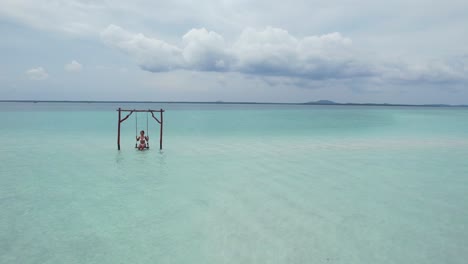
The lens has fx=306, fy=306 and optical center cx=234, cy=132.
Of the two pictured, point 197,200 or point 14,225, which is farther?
point 197,200

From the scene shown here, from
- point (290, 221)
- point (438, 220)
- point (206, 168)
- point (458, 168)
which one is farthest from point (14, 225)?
point (458, 168)

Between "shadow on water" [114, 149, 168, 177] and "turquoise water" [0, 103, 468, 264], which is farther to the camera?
"shadow on water" [114, 149, 168, 177]

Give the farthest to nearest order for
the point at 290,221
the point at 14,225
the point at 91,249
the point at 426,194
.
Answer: the point at 426,194 → the point at 290,221 → the point at 14,225 → the point at 91,249

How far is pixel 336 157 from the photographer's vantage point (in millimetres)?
21031

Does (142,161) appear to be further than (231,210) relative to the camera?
Yes

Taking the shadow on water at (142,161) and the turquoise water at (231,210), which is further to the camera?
the shadow on water at (142,161)

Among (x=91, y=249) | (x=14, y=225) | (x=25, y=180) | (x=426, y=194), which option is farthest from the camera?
(x=25, y=180)

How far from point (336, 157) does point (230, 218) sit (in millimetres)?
13027

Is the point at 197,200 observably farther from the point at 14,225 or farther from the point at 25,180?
the point at 25,180

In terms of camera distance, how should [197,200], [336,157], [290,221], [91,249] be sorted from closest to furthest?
[91,249], [290,221], [197,200], [336,157]

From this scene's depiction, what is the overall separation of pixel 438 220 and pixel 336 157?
1092 cm

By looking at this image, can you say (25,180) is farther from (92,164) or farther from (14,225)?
(14,225)

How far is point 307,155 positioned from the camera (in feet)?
71.6

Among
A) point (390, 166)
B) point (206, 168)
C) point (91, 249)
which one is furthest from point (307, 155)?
point (91, 249)
